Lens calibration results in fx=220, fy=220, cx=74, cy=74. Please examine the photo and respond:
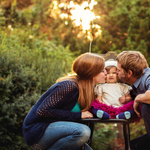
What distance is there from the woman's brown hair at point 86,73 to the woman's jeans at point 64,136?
0.27m

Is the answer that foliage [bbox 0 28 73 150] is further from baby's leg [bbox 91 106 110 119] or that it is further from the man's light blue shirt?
the man's light blue shirt

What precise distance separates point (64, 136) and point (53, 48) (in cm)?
368

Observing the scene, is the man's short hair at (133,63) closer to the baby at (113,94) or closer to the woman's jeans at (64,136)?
the baby at (113,94)

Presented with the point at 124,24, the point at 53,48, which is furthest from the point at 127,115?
the point at 53,48

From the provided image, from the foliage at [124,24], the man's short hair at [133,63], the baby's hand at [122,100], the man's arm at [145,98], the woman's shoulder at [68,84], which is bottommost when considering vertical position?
the baby's hand at [122,100]

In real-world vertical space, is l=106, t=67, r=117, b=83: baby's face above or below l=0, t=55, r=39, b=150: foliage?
above

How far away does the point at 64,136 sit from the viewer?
2.16 meters

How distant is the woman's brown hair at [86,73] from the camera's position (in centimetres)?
226

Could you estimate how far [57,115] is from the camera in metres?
2.17

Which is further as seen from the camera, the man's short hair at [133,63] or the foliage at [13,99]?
the foliage at [13,99]

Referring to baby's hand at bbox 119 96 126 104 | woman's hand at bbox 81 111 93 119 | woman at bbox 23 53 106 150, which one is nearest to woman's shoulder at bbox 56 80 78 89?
woman at bbox 23 53 106 150

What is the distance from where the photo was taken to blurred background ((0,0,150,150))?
3023 mm

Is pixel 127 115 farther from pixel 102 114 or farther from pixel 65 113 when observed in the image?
pixel 65 113

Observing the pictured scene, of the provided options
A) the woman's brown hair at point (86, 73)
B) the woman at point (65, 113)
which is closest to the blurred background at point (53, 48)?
the woman at point (65, 113)
